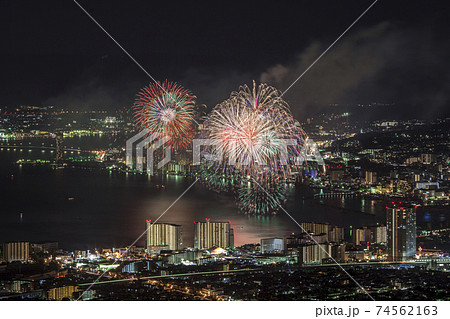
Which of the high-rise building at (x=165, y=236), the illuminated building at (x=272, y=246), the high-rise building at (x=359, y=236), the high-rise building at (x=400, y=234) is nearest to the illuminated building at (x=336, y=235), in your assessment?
the high-rise building at (x=359, y=236)

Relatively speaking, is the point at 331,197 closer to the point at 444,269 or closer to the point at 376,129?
the point at 376,129

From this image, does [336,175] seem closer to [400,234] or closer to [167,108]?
[167,108]

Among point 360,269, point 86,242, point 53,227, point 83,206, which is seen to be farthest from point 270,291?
point 83,206

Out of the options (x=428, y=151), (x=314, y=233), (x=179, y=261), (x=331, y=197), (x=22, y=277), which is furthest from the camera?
(x=428, y=151)

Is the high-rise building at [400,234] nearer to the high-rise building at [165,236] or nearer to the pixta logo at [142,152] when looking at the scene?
the high-rise building at [165,236]

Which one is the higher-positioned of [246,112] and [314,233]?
[246,112]

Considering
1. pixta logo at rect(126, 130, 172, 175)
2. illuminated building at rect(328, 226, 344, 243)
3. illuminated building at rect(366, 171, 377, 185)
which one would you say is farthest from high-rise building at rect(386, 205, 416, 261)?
pixta logo at rect(126, 130, 172, 175)

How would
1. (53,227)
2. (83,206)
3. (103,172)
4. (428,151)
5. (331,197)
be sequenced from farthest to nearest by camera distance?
(103,172) < (428,151) < (331,197) < (83,206) < (53,227)
